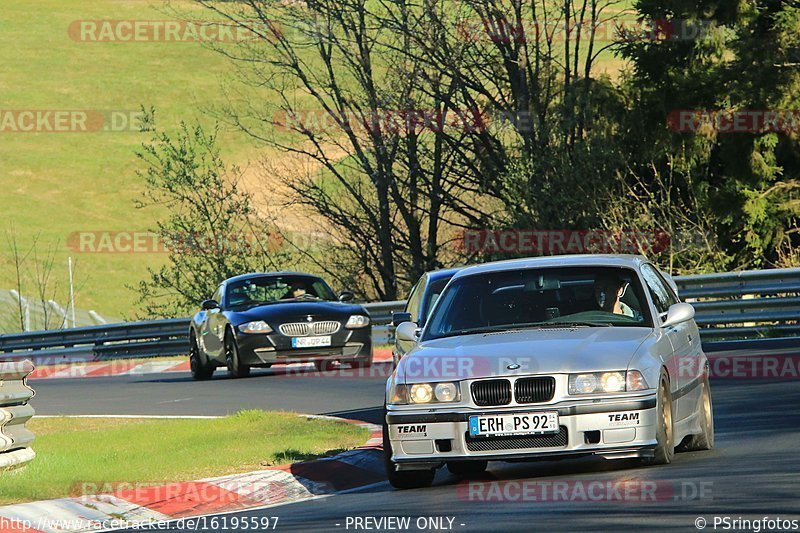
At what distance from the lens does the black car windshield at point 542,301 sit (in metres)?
11.3

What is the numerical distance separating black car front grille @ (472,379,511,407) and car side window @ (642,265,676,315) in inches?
66.3

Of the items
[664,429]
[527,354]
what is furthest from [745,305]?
[527,354]

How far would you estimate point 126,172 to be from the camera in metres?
94.4

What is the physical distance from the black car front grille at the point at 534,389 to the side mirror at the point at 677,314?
1.27 m

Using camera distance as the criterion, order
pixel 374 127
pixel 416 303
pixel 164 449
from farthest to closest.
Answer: pixel 374 127 → pixel 416 303 → pixel 164 449

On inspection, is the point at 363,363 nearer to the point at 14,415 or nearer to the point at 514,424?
the point at 14,415

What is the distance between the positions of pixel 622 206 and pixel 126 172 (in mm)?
65784

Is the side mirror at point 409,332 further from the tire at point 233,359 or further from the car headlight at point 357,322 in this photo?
the tire at point 233,359

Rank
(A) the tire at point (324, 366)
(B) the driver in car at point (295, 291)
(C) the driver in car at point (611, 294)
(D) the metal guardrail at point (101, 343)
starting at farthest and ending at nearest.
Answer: (D) the metal guardrail at point (101, 343), (A) the tire at point (324, 366), (B) the driver in car at point (295, 291), (C) the driver in car at point (611, 294)

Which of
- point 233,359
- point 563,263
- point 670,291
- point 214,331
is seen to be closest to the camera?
point 563,263

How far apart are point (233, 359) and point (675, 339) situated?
13165 mm

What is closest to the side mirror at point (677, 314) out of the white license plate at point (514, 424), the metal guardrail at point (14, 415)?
the white license plate at point (514, 424)

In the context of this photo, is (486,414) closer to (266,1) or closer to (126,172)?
(266,1)

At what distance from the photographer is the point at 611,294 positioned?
37.7 feet
